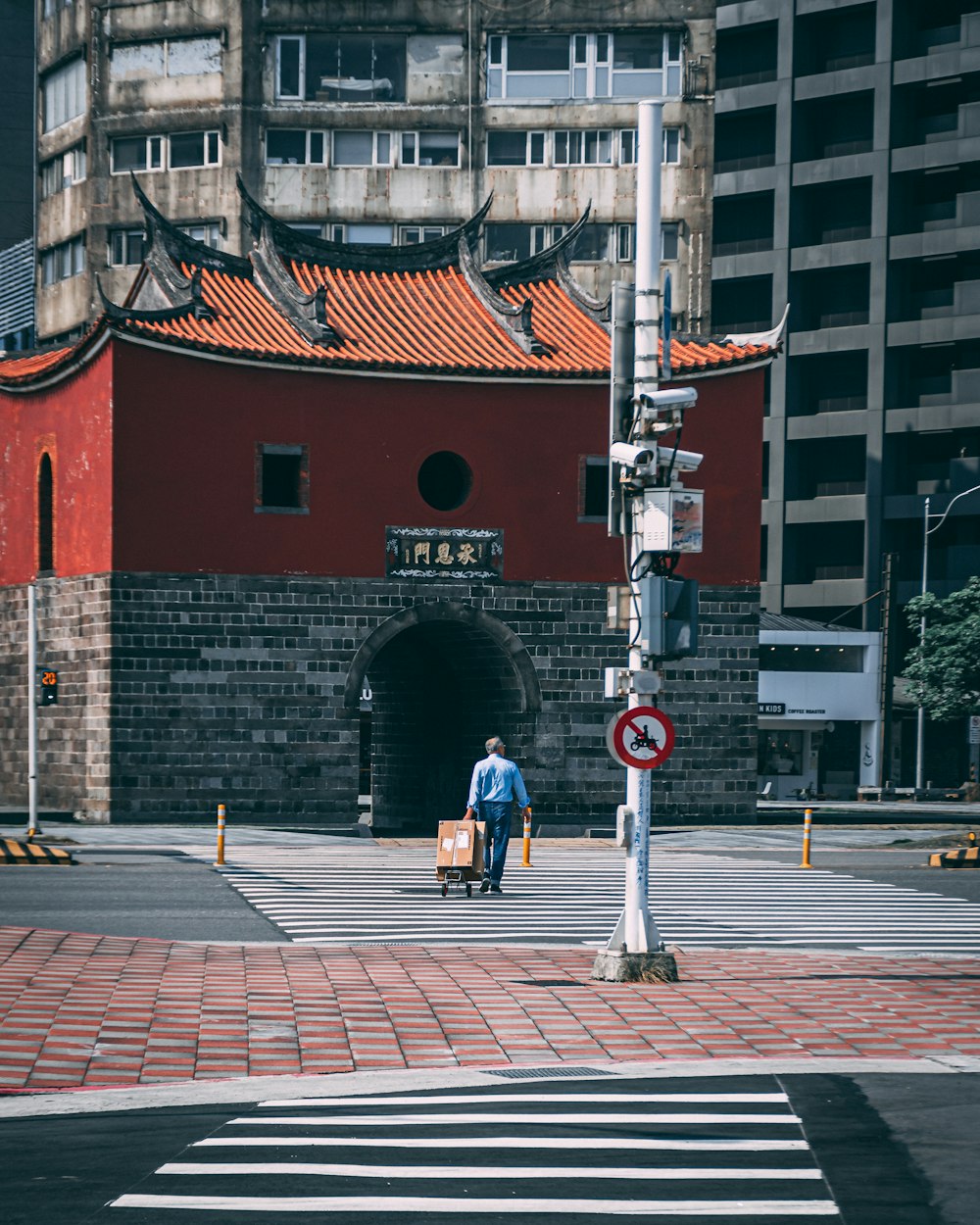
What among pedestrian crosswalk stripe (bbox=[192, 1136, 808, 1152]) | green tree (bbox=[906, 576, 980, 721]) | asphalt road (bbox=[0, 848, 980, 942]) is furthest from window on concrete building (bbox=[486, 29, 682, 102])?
pedestrian crosswalk stripe (bbox=[192, 1136, 808, 1152])

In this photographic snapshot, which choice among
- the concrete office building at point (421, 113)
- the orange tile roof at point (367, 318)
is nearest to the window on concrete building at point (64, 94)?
the concrete office building at point (421, 113)

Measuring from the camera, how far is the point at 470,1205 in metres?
7.78

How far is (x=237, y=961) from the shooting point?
1570 centimetres

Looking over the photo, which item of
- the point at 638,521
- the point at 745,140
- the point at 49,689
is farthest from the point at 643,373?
the point at 745,140

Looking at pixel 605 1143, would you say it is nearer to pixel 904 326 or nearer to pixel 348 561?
pixel 348 561

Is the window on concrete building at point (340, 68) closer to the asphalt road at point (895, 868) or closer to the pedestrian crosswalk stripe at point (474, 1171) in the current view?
the asphalt road at point (895, 868)

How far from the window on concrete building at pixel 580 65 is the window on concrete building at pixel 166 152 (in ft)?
30.7

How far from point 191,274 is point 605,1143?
32804mm

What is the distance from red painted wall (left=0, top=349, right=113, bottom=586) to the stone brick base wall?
0.77m

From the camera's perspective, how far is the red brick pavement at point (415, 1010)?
1149cm

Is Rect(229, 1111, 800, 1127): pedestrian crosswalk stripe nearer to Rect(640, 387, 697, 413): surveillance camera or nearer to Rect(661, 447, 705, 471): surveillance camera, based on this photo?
Rect(661, 447, 705, 471): surveillance camera

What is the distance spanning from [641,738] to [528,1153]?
5.96 m

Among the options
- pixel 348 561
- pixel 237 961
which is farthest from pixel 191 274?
pixel 237 961

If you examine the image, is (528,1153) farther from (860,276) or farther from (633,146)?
(860,276)
